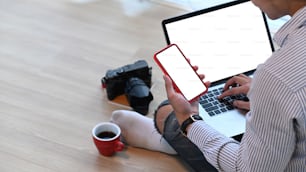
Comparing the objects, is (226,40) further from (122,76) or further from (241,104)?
(122,76)

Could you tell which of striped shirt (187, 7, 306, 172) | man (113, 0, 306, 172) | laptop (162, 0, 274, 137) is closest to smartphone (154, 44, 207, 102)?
laptop (162, 0, 274, 137)

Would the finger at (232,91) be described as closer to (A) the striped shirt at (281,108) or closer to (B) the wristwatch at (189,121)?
(B) the wristwatch at (189,121)

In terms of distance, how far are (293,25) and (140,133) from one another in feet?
2.54

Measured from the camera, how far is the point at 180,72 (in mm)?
1376

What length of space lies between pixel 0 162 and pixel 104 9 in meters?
0.88

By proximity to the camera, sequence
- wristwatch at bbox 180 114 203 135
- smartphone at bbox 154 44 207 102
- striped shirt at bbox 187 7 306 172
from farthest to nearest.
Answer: smartphone at bbox 154 44 207 102, wristwatch at bbox 180 114 203 135, striped shirt at bbox 187 7 306 172

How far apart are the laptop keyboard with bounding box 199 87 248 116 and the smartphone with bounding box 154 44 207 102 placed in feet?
0.27

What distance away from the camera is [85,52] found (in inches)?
75.8

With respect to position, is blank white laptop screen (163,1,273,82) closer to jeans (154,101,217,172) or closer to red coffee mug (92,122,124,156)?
jeans (154,101,217,172)

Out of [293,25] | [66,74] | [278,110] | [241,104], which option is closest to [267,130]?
[278,110]

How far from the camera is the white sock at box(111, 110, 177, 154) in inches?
61.1

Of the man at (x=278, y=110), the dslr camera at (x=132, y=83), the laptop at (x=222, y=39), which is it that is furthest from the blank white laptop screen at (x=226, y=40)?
the man at (x=278, y=110)

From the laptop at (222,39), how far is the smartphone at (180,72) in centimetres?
7

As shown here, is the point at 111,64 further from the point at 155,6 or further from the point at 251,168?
the point at 251,168
